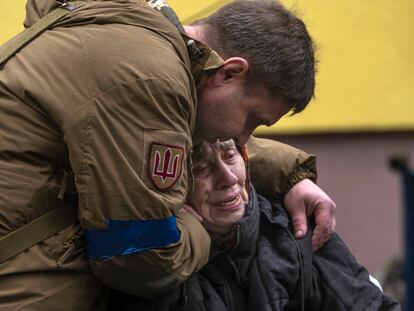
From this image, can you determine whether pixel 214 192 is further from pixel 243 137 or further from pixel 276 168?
pixel 276 168

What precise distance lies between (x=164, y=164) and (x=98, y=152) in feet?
0.56

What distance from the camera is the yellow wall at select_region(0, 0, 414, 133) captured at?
5.13 metres

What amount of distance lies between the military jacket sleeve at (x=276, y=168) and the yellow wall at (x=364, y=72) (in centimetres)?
206

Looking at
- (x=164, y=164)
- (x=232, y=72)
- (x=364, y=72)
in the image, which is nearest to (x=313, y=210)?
(x=232, y=72)

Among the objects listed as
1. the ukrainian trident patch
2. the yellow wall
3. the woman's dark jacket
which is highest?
the ukrainian trident patch

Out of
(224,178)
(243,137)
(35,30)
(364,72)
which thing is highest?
(35,30)

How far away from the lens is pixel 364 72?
526 cm

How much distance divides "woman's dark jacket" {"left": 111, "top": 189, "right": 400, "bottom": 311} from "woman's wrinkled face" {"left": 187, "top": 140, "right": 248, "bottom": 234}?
0.05 meters

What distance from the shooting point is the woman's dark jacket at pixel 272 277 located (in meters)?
2.62

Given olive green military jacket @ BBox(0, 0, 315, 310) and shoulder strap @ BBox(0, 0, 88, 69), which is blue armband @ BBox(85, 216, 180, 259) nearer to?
olive green military jacket @ BBox(0, 0, 315, 310)

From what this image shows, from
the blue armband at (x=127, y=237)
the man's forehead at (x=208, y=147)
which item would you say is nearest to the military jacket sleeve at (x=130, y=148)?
the blue armband at (x=127, y=237)

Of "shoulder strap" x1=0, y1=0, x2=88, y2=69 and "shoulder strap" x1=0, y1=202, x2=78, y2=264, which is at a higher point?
"shoulder strap" x1=0, y1=0, x2=88, y2=69

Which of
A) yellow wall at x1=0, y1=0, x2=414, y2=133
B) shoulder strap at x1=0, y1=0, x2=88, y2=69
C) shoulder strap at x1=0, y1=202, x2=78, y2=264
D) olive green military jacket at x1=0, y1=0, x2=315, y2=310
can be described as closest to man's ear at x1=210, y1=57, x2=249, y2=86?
olive green military jacket at x1=0, y1=0, x2=315, y2=310

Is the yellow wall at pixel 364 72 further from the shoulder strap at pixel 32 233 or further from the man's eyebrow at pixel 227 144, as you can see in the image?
the shoulder strap at pixel 32 233
